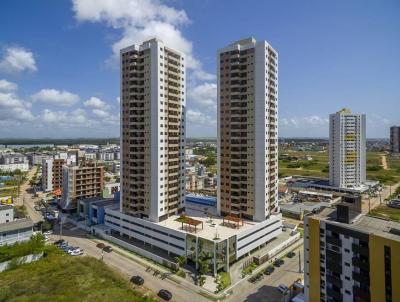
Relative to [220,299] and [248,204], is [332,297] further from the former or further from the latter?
[248,204]

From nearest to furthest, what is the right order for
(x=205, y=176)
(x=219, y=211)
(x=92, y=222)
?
(x=219, y=211), (x=92, y=222), (x=205, y=176)

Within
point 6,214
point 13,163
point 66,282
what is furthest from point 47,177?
point 13,163

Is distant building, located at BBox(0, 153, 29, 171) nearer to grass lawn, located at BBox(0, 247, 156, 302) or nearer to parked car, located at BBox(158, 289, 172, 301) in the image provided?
grass lawn, located at BBox(0, 247, 156, 302)

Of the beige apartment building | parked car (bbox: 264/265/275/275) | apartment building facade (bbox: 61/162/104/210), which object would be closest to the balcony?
parked car (bbox: 264/265/275/275)

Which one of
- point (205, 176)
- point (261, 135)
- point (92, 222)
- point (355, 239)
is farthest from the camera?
point (205, 176)

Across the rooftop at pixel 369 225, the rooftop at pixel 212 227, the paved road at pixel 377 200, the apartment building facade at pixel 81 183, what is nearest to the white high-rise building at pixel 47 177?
the apartment building facade at pixel 81 183

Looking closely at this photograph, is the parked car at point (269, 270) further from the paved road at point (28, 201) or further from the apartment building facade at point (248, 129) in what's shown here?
the paved road at point (28, 201)

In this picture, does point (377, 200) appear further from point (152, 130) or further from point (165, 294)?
point (165, 294)

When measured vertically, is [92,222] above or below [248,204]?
below

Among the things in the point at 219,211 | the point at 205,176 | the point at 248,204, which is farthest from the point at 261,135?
the point at 205,176
